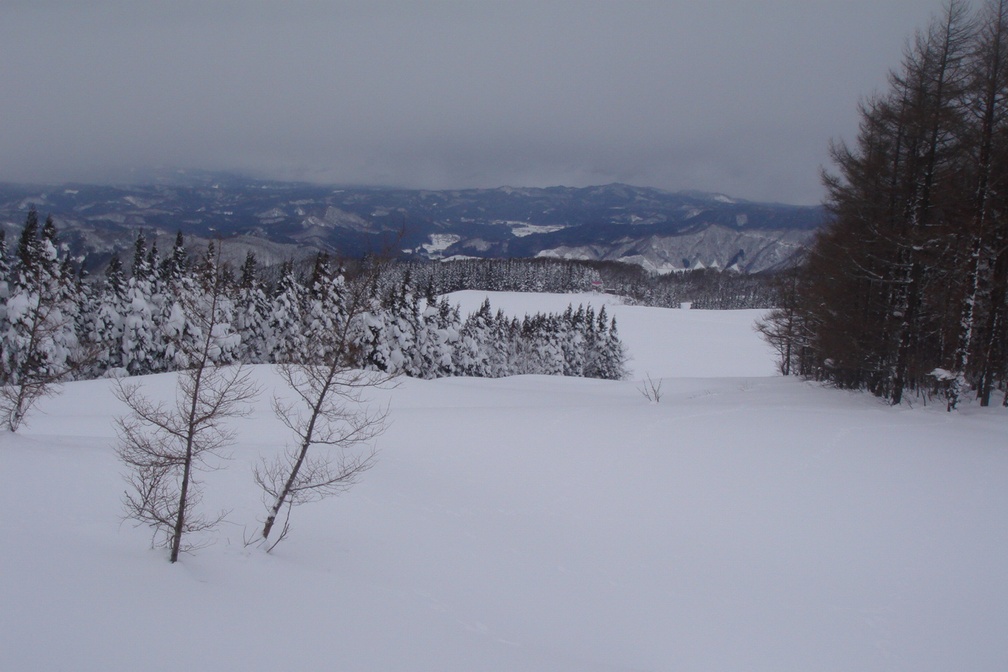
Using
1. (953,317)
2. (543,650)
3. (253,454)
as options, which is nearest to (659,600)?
(543,650)

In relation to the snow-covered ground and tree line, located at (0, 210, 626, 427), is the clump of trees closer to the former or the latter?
the snow-covered ground

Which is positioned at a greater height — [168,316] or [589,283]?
[589,283]

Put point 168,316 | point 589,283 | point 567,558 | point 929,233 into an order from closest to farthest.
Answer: point 567,558 < point 929,233 < point 168,316 < point 589,283

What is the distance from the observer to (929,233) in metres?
14.4

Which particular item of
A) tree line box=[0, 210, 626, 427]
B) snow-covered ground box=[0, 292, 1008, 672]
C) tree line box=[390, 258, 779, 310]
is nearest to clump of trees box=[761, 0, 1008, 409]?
snow-covered ground box=[0, 292, 1008, 672]

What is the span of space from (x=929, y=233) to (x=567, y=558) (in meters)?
14.3

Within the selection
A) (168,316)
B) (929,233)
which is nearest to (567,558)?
(929,233)

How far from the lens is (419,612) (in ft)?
23.1

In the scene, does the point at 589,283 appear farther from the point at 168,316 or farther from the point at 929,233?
the point at 929,233

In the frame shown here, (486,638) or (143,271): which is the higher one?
(143,271)

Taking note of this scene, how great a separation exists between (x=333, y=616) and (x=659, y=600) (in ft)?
16.3

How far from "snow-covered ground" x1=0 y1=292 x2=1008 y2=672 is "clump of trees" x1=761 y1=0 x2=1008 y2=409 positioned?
1973 mm

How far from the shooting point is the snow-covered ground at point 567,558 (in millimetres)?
5801

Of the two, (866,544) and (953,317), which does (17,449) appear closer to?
(866,544)
